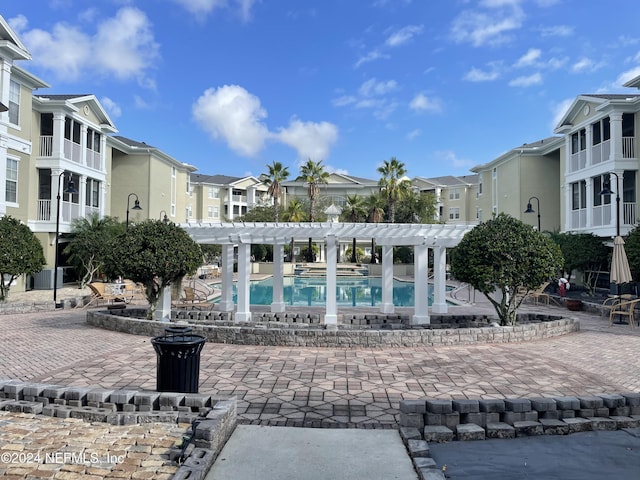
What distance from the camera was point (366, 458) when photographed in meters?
4.47

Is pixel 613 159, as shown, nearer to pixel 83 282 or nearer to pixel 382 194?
pixel 382 194

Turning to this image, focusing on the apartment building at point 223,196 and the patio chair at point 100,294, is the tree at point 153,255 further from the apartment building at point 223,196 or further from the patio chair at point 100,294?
the apartment building at point 223,196

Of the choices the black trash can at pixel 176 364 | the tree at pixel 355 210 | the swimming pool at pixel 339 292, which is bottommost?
the swimming pool at pixel 339 292

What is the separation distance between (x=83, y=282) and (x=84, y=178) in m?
6.18

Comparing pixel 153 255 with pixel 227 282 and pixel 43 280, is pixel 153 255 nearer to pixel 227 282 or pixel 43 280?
pixel 227 282

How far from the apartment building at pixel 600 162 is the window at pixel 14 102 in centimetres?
2732

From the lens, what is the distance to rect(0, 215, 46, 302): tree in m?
15.5

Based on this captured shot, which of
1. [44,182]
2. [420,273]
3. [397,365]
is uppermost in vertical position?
[44,182]

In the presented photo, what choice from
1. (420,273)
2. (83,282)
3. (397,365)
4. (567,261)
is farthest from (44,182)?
(567,261)

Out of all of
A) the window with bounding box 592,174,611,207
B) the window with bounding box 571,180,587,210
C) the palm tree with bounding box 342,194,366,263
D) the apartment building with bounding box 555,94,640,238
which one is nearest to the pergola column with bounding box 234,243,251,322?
the apartment building with bounding box 555,94,640,238

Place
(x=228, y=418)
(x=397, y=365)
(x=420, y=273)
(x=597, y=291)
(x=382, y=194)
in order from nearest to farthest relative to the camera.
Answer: (x=228, y=418)
(x=397, y=365)
(x=420, y=273)
(x=597, y=291)
(x=382, y=194)

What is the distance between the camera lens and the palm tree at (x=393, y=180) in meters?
42.1

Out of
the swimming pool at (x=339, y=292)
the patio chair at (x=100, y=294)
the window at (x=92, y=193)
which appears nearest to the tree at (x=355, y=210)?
the swimming pool at (x=339, y=292)

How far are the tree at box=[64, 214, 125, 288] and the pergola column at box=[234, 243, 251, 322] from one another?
12.4 meters
